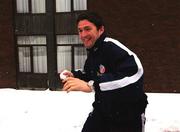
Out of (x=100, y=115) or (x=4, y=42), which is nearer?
(x=100, y=115)

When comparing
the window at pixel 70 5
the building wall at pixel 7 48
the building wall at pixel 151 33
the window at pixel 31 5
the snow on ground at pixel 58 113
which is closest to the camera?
the snow on ground at pixel 58 113

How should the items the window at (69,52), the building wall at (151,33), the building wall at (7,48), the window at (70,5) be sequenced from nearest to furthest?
Result: 1. the building wall at (151,33)
2. the window at (70,5)
3. the window at (69,52)
4. the building wall at (7,48)

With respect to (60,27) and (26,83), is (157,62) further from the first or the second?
(26,83)

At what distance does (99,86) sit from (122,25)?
13.8 m

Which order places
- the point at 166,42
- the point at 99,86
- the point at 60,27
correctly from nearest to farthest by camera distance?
1. the point at 99,86
2. the point at 166,42
3. the point at 60,27

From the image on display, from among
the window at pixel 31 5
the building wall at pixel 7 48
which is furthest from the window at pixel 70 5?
the building wall at pixel 7 48

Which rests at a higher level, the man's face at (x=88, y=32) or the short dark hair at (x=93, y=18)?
the short dark hair at (x=93, y=18)

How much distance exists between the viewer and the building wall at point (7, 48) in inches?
739

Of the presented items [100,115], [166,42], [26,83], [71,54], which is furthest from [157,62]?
[100,115]

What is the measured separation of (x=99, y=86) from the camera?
3578mm

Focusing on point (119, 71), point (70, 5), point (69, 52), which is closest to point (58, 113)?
point (119, 71)

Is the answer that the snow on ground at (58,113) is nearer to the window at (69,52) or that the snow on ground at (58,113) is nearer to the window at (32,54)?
the window at (69,52)

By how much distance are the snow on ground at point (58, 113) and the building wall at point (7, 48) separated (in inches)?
182

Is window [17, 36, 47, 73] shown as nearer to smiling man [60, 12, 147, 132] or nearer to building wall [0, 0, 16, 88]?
building wall [0, 0, 16, 88]
